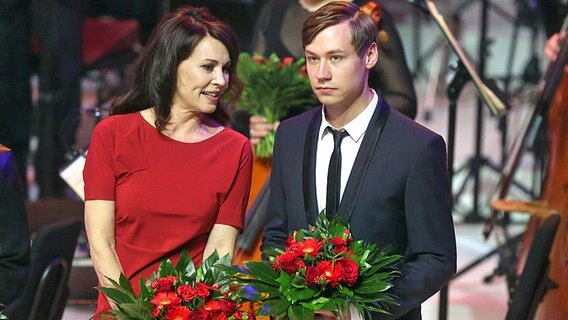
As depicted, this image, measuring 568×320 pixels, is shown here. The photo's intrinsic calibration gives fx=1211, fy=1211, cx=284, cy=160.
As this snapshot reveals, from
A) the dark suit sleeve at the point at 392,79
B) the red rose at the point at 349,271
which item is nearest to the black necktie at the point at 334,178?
the red rose at the point at 349,271

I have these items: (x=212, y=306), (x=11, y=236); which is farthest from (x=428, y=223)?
(x=11, y=236)

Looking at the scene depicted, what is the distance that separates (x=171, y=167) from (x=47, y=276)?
3.10ft

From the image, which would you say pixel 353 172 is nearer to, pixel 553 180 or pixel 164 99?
pixel 164 99

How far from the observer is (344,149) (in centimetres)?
317

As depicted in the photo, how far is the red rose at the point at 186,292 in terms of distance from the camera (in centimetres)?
288

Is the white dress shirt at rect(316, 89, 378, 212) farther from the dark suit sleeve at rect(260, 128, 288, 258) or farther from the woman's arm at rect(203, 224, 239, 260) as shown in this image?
the woman's arm at rect(203, 224, 239, 260)

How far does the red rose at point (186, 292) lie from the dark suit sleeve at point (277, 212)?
0.37 metres

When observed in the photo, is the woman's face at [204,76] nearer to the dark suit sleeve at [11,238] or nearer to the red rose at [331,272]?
the dark suit sleeve at [11,238]

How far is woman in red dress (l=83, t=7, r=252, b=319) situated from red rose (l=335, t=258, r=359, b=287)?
2.15 feet

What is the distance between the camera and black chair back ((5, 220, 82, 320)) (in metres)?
4.09

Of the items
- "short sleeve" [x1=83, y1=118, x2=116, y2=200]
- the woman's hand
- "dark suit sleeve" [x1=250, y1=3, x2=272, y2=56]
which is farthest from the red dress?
the woman's hand

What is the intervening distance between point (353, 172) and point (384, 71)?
1.36 metres

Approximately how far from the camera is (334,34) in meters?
3.12

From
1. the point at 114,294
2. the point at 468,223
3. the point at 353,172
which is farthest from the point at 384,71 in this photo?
the point at 468,223
